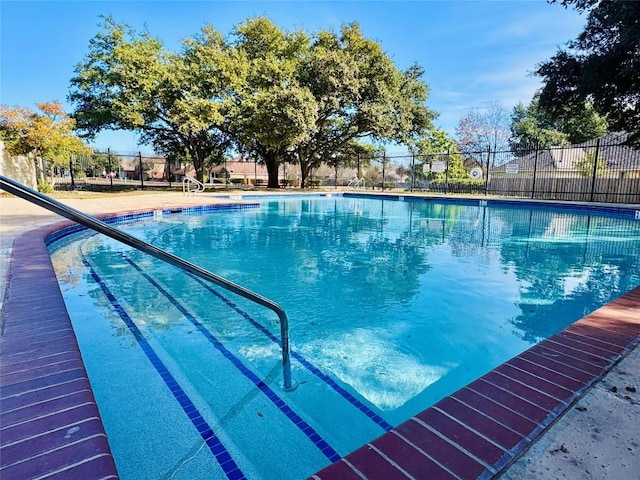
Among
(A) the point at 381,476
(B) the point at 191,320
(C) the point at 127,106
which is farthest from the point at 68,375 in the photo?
(C) the point at 127,106

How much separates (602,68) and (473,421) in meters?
11.9

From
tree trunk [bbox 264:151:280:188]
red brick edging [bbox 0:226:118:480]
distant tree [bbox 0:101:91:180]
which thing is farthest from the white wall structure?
red brick edging [bbox 0:226:118:480]

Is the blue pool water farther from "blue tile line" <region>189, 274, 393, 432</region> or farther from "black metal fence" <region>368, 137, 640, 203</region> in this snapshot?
"black metal fence" <region>368, 137, 640, 203</region>

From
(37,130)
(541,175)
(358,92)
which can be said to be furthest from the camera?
(541,175)

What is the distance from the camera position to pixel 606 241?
23.8 ft

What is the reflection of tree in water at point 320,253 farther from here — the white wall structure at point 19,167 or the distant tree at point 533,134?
the distant tree at point 533,134

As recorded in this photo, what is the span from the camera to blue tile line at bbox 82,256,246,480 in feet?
5.47

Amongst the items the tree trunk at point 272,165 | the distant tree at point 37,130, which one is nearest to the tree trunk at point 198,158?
the tree trunk at point 272,165

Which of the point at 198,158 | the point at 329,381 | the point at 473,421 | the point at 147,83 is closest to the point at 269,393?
the point at 329,381

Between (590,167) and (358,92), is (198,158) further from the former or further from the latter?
(590,167)

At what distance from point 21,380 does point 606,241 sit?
9.19 metres

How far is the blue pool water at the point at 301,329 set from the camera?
1.87 metres

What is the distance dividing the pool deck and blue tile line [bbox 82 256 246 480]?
2.02 ft

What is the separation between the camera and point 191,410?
2.06 meters
